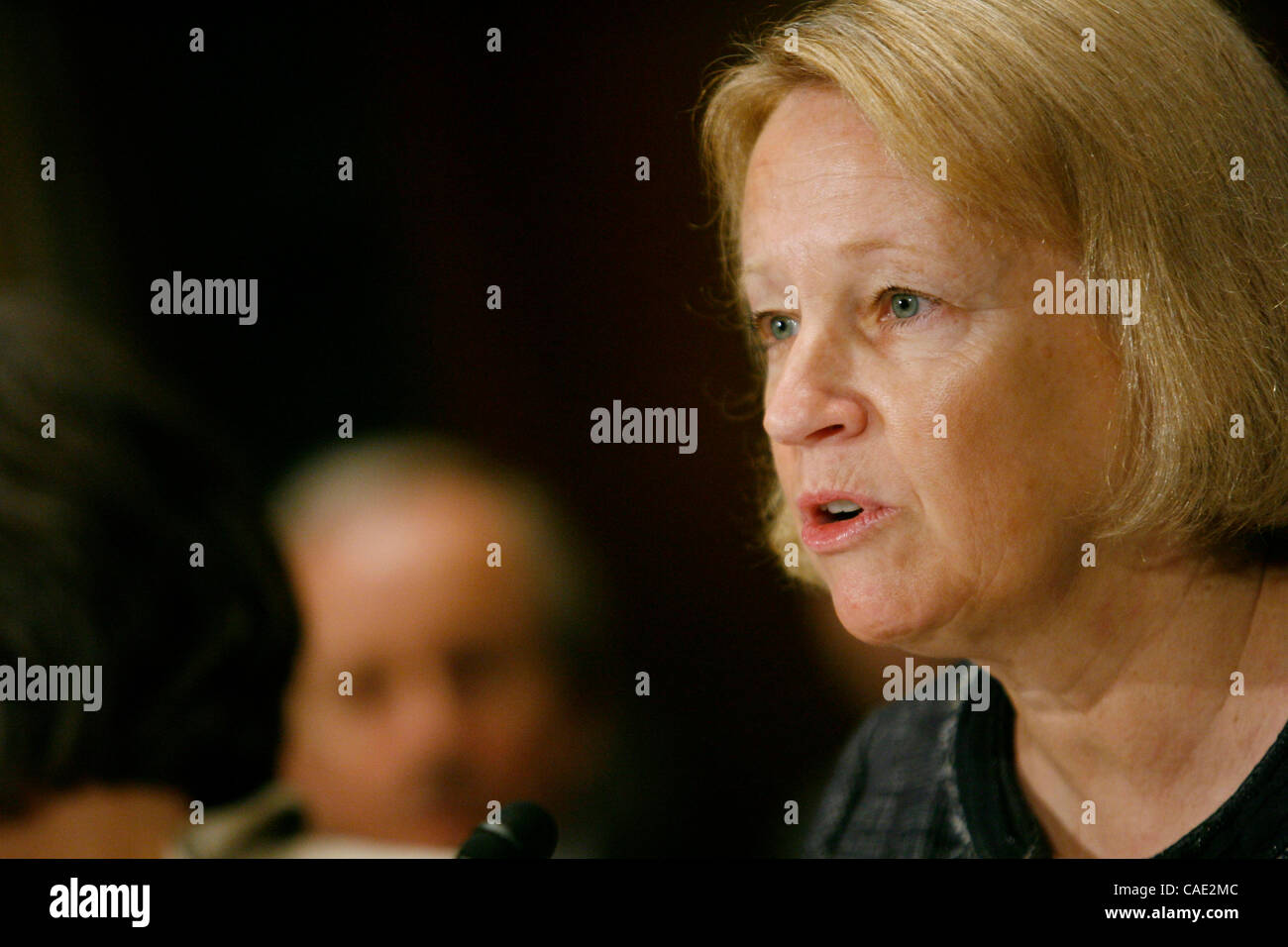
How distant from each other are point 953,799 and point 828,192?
0.71 metres

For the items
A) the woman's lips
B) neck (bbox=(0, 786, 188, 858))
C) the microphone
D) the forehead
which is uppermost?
the forehead

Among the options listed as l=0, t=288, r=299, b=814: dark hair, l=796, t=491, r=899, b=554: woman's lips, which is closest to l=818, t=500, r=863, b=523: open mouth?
l=796, t=491, r=899, b=554: woman's lips

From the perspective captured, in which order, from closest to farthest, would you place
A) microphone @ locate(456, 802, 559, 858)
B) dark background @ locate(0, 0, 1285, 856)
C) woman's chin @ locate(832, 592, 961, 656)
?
1. microphone @ locate(456, 802, 559, 858)
2. woman's chin @ locate(832, 592, 961, 656)
3. dark background @ locate(0, 0, 1285, 856)

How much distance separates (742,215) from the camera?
1.31 metres

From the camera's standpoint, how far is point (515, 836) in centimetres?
111

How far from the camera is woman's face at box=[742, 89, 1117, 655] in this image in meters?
1.14

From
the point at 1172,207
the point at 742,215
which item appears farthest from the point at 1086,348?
the point at 742,215

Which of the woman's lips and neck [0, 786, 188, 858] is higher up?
the woman's lips

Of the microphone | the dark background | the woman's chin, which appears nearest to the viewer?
the microphone

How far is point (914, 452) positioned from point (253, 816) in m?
1.01

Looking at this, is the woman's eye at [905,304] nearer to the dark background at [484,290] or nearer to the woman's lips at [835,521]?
the woman's lips at [835,521]

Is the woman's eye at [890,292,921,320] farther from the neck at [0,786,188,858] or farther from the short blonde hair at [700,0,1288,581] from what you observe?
the neck at [0,786,188,858]

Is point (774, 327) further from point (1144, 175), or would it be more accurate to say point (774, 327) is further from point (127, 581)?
point (127, 581)
